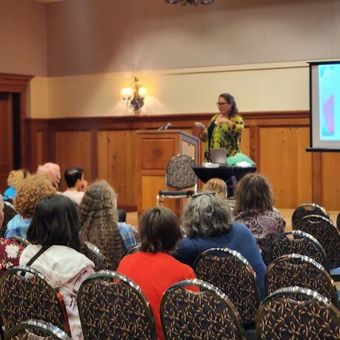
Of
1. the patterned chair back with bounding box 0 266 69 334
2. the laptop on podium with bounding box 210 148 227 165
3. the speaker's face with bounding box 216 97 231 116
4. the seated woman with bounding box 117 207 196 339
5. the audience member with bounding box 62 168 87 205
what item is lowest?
the patterned chair back with bounding box 0 266 69 334

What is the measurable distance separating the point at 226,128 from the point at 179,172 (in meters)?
1.05

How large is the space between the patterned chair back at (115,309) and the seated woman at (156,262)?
0.90 ft

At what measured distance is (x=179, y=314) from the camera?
2346 millimetres

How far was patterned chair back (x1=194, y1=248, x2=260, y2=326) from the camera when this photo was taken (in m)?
3.04

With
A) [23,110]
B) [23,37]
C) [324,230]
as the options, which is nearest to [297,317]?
[324,230]

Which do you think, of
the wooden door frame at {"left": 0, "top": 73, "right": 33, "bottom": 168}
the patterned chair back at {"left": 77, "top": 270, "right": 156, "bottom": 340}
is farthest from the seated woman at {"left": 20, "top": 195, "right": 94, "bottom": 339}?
the wooden door frame at {"left": 0, "top": 73, "right": 33, "bottom": 168}

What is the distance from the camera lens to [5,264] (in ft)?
10.9

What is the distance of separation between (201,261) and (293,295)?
1.07m

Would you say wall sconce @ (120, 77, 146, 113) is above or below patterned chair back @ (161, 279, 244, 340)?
above

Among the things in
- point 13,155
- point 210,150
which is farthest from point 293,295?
point 13,155

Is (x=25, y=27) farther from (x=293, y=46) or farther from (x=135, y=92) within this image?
(x=293, y=46)

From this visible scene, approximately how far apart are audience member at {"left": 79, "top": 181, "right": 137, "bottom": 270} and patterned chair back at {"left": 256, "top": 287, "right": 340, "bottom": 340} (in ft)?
6.79

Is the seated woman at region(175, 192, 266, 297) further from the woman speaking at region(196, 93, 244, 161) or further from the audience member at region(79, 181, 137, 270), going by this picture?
the woman speaking at region(196, 93, 244, 161)

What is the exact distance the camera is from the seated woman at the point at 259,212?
4168 mm
